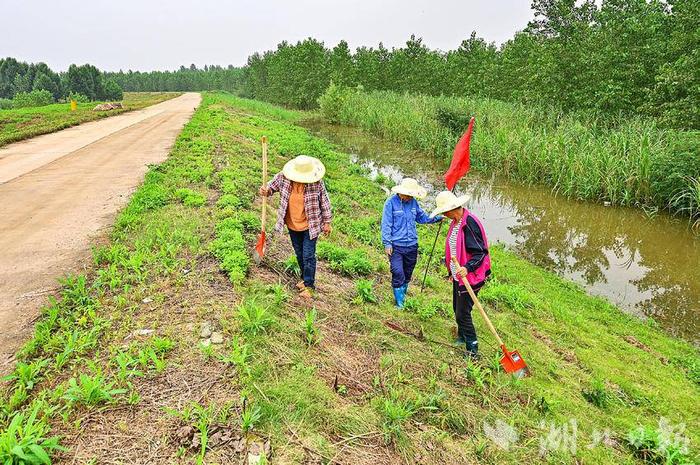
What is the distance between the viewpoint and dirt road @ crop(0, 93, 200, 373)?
4789 millimetres

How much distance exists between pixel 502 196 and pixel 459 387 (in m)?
10.7

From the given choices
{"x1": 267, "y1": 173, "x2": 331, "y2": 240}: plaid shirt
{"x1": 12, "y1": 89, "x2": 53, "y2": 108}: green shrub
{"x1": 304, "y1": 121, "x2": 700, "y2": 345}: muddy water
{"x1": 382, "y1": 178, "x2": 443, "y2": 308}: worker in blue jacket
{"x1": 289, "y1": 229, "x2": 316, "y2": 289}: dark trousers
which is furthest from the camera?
{"x1": 12, "y1": 89, "x2": 53, "y2": 108}: green shrub

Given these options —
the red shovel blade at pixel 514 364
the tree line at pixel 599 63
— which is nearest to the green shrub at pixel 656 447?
the red shovel blade at pixel 514 364

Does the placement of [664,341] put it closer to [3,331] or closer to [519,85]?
[3,331]

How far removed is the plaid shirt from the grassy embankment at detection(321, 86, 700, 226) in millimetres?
9744

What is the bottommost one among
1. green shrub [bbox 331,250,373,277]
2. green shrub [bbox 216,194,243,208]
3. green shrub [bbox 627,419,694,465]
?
green shrub [bbox 627,419,694,465]

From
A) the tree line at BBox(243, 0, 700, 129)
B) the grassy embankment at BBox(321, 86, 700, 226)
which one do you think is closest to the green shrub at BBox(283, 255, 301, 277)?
the grassy embankment at BBox(321, 86, 700, 226)

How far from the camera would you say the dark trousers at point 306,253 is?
5.08m

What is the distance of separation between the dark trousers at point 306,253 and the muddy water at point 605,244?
568cm

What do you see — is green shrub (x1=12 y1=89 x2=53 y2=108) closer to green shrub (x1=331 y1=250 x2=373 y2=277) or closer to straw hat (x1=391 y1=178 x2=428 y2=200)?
green shrub (x1=331 y1=250 x2=373 y2=277)

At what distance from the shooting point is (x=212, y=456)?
9.01 ft

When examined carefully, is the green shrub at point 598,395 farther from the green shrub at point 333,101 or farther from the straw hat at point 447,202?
the green shrub at point 333,101

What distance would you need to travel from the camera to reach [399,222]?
536 centimetres

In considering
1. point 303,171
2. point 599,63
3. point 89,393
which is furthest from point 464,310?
point 599,63
